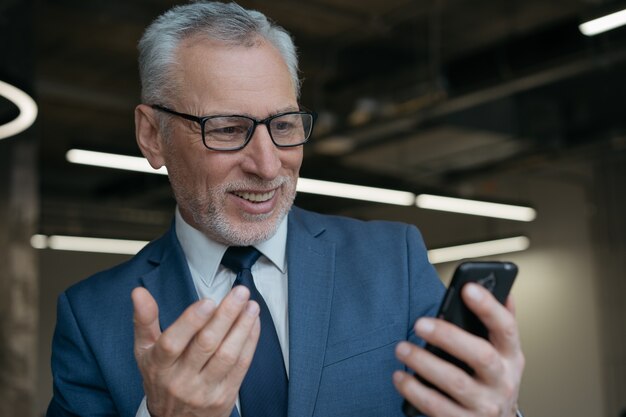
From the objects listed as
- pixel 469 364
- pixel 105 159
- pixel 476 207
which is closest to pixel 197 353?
pixel 469 364

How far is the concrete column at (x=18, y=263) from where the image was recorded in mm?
4867

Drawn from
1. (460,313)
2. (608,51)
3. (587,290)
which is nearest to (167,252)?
(460,313)

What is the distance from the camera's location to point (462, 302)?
1.05 metres

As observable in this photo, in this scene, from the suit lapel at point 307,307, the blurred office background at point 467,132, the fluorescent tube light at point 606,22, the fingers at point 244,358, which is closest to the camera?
the fingers at point 244,358

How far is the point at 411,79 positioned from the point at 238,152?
249 inches

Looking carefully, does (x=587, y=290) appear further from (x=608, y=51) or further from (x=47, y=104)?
(x=47, y=104)

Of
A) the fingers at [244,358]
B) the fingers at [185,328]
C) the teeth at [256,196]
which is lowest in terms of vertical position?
the fingers at [244,358]

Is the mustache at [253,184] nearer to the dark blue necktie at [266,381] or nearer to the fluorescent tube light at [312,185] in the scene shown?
the dark blue necktie at [266,381]

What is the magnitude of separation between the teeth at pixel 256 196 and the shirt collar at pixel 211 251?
0.11 meters

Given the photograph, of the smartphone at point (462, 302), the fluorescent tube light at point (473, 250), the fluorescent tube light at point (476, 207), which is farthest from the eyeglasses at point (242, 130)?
the fluorescent tube light at point (473, 250)

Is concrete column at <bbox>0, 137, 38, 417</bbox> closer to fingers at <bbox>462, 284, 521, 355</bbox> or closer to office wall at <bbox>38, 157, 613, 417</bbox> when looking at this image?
office wall at <bbox>38, 157, 613, 417</bbox>

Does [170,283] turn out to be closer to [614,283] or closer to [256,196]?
[256,196]

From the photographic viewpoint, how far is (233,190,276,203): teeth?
1542mm

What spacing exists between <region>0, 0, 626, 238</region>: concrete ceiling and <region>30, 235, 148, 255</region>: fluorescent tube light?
0.19 m
